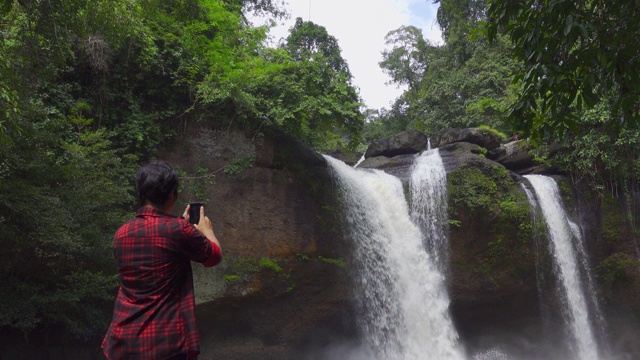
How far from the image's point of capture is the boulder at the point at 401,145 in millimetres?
16078

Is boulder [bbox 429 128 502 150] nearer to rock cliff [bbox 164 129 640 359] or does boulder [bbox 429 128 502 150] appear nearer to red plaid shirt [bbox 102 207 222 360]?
rock cliff [bbox 164 129 640 359]

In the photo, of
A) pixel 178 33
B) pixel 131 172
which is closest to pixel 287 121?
pixel 178 33

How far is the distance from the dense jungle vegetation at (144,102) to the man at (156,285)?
9.06 ft

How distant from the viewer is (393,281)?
11.1 m

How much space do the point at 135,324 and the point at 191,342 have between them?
0.23 m

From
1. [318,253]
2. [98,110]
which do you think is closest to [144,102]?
[98,110]

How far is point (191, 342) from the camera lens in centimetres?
195

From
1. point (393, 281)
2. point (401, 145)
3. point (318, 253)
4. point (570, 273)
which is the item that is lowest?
point (570, 273)

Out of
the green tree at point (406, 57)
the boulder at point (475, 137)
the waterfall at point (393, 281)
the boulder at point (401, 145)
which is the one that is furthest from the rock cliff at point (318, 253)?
the green tree at point (406, 57)

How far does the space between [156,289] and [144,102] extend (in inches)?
353

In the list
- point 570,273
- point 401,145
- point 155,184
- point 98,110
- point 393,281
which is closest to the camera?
point 155,184

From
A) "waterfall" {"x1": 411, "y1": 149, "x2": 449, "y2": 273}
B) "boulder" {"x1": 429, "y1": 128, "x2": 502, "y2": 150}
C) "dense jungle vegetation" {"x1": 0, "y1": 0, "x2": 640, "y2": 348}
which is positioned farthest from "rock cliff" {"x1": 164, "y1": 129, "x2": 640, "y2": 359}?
"boulder" {"x1": 429, "y1": 128, "x2": 502, "y2": 150}

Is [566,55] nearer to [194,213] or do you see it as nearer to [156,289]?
[194,213]

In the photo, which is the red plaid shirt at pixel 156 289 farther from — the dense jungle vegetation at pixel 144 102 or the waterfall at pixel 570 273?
the waterfall at pixel 570 273
